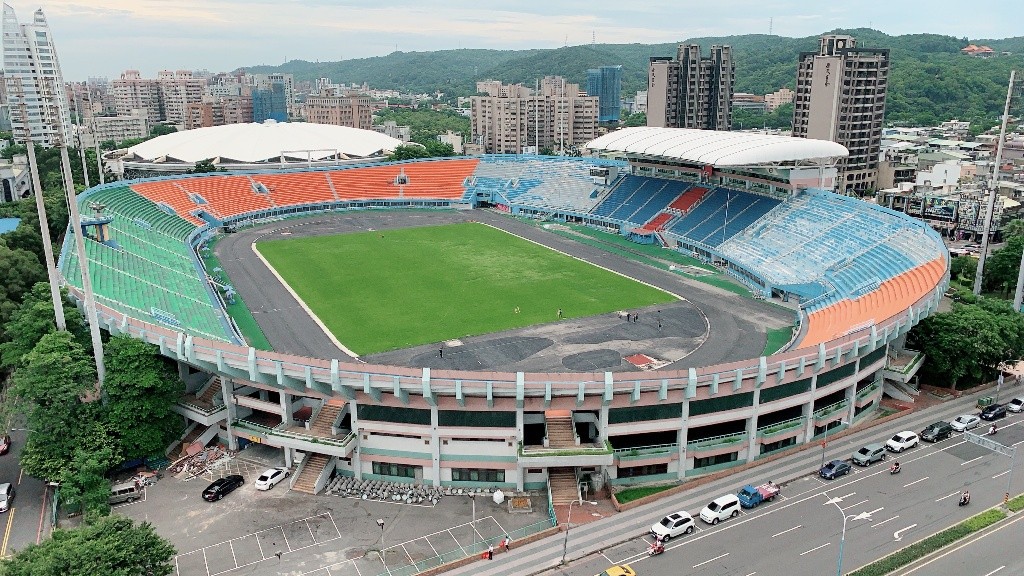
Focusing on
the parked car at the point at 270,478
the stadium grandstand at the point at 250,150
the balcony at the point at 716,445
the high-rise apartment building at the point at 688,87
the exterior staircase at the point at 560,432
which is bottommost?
the parked car at the point at 270,478

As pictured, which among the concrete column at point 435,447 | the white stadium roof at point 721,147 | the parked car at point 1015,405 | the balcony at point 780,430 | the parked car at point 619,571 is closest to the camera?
the parked car at point 619,571

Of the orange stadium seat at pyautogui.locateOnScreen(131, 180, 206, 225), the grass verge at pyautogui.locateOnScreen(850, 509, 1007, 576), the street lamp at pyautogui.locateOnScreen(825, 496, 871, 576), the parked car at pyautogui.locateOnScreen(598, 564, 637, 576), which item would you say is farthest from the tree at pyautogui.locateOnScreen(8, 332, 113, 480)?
the orange stadium seat at pyautogui.locateOnScreen(131, 180, 206, 225)

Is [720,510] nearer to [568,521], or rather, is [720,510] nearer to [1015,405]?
[568,521]

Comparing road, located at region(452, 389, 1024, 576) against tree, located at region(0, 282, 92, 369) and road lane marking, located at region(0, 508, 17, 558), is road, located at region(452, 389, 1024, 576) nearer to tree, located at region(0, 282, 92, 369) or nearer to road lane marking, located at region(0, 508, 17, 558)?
road lane marking, located at region(0, 508, 17, 558)

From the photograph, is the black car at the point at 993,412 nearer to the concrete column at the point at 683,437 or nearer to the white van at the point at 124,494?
the concrete column at the point at 683,437

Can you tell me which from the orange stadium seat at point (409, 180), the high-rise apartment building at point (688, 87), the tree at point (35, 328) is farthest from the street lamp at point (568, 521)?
the high-rise apartment building at point (688, 87)

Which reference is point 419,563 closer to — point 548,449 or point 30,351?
point 548,449
